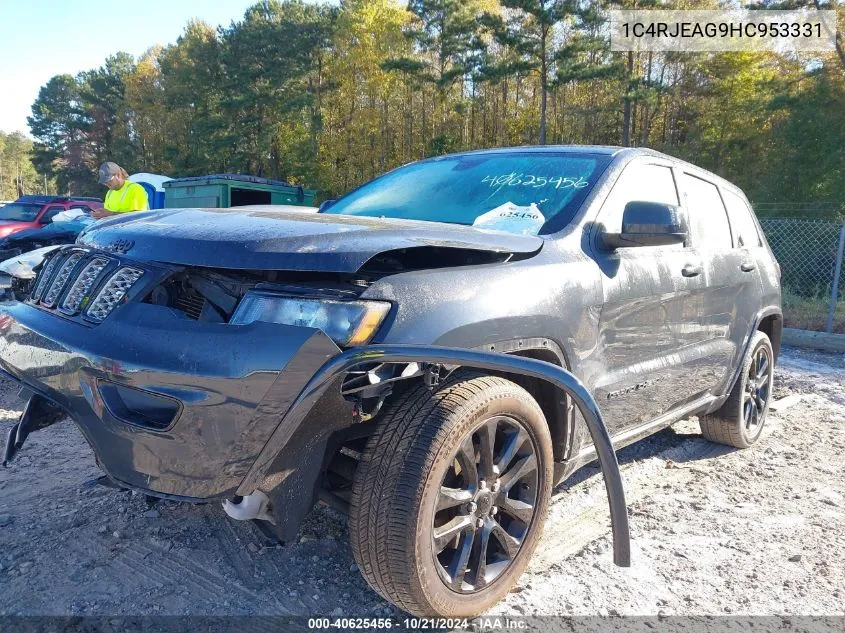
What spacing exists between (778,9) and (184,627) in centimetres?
2238

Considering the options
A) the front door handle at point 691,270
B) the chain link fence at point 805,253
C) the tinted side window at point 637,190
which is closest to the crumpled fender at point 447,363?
the tinted side window at point 637,190

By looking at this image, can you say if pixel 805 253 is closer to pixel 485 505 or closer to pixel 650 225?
pixel 650 225

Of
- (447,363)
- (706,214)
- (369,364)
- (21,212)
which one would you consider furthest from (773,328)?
(21,212)

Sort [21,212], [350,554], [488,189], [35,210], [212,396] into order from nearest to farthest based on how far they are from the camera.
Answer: [212,396], [350,554], [488,189], [35,210], [21,212]

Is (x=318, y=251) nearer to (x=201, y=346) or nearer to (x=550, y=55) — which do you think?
(x=201, y=346)

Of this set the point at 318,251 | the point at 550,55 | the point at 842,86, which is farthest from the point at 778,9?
the point at 318,251

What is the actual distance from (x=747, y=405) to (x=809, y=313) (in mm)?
7438

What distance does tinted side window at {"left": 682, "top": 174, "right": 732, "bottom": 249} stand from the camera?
11.6 ft

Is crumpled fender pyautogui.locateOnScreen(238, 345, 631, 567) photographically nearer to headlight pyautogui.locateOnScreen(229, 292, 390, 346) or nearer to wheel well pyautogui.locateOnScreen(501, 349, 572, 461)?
headlight pyautogui.locateOnScreen(229, 292, 390, 346)

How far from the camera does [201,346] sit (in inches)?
69.2

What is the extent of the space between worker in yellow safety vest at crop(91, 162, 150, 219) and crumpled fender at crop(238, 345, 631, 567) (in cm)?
563

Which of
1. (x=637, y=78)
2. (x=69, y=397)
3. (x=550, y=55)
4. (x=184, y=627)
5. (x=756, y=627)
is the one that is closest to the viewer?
(x=69, y=397)

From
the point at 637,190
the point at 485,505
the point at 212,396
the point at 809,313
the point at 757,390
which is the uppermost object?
the point at 637,190

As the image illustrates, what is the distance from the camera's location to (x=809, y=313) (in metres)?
10.4
